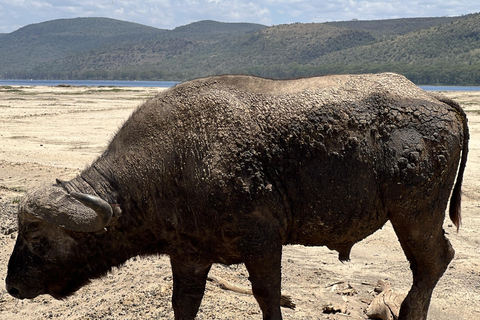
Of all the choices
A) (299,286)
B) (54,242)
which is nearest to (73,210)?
(54,242)

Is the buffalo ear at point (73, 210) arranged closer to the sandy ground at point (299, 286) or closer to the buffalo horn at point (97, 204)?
the buffalo horn at point (97, 204)

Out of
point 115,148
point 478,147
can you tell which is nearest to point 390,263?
point 115,148

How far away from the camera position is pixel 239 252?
15.4ft

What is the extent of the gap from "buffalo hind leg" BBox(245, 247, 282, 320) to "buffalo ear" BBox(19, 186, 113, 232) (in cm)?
120

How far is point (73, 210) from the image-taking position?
4.40 meters

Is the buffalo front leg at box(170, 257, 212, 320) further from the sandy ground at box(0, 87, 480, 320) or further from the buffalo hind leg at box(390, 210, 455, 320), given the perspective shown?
the buffalo hind leg at box(390, 210, 455, 320)

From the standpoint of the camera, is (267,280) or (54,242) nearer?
(54,242)

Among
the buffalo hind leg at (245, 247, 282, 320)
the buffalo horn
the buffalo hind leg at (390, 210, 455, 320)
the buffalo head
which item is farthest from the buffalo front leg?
the buffalo hind leg at (390, 210, 455, 320)

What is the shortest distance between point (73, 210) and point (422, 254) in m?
3.05

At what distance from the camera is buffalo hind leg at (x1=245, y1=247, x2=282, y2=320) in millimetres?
4707

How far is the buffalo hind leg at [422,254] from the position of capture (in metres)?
5.20

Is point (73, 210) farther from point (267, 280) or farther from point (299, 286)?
point (299, 286)

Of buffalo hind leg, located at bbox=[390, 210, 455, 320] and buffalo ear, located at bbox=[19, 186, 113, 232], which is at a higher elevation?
buffalo ear, located at bbox=[19, 186, 113, 232]

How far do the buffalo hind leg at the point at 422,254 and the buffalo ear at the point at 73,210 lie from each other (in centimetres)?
247
